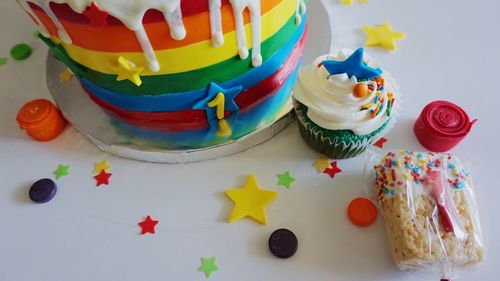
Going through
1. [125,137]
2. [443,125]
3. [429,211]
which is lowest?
[429,211]

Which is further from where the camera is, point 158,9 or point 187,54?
point 187,54

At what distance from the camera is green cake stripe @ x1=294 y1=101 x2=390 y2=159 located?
1.37 meters

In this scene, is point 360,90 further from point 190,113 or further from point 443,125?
point 190,113

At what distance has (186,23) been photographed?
1.12m

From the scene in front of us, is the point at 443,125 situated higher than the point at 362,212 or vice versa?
the point at 443,125

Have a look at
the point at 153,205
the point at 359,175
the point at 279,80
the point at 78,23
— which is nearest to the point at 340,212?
the point at 359,175

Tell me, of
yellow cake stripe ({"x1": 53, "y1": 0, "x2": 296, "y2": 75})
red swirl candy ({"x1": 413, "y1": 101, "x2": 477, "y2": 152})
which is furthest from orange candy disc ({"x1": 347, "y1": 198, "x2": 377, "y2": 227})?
yellow cake stripe ({"x1": 53, "y1": 0, "x2": 296, "y2": 75})

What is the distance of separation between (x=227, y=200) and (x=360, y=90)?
1.68 feet

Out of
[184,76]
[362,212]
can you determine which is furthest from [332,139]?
[184,76]

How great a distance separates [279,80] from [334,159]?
1.00 ft

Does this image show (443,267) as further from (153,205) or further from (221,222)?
(153,205)

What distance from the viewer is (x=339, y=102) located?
133 centimetres

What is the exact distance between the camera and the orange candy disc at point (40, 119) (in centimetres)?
156

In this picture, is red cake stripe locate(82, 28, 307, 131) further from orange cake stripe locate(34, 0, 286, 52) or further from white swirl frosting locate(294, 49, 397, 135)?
orange cake stripe locate(34, 0, 286, 52)
